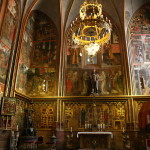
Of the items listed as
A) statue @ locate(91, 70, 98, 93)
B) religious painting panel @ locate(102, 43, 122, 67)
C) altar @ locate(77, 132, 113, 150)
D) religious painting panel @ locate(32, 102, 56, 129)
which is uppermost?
religious painting panel @ locate(102, 43, 122, 67)

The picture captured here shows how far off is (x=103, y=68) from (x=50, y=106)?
5.41 m

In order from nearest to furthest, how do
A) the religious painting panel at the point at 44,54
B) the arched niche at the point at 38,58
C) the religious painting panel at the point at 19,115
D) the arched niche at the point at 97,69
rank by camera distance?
the religious painting panel at the point at 19,115 < the arched niche at the point at 97,69 < the arched niche at the point at 38,58 < the religious painting panel at the point at 44,54

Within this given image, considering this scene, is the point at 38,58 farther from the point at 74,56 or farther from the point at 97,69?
the point at 97,69

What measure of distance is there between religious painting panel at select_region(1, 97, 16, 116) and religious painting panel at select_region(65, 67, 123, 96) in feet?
15.7

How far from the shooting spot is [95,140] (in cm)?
1260

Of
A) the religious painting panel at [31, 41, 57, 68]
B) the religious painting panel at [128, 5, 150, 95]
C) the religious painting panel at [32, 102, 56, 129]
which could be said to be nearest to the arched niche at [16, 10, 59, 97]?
the religious painting panel at [31, 41, 57, 68]

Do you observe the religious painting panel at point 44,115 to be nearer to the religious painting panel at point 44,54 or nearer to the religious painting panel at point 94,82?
the religious painting panel at point 94,82

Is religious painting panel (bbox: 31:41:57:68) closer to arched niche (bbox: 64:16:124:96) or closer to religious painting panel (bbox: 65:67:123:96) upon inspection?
arched niche (bbox: 64:16:124:96)

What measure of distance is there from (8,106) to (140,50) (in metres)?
11.5

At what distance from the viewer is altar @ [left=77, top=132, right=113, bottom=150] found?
12484 millimetres

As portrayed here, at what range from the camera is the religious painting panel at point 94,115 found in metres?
13.4

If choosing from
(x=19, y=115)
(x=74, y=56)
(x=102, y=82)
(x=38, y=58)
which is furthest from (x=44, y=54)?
(x=19, y=115)

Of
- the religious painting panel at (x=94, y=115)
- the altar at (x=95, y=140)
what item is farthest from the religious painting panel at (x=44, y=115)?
the altar at (x=95, y=140)

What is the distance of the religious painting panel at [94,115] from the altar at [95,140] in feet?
1.86
